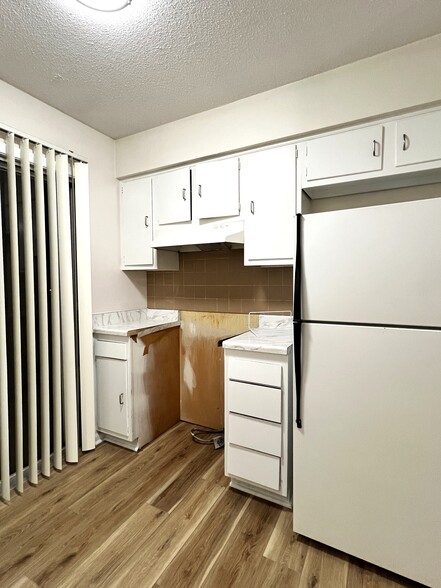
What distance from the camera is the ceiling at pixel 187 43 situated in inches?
55.9

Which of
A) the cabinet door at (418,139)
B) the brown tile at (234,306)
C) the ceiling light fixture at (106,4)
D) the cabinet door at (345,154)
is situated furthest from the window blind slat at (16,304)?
the cabinet door at (418,139)

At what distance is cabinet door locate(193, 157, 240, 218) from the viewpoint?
2.22m

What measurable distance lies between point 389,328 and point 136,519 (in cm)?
170

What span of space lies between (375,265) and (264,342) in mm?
798

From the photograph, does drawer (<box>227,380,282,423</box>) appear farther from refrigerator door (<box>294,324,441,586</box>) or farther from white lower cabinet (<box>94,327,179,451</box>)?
white lower cabinet (<box>94,327,179,451</box>)

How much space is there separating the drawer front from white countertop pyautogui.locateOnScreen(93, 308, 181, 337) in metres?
A: 0.90

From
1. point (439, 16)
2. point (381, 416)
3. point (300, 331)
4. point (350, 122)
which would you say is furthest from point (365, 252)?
point (439, 16)

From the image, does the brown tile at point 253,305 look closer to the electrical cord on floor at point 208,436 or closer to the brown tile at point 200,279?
the brown tile at point 200,279

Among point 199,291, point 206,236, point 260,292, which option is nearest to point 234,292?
point 260,292

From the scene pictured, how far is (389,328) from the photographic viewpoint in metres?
1.30

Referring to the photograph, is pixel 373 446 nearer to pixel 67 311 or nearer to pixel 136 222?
pixel 67 311

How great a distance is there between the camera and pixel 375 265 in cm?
132

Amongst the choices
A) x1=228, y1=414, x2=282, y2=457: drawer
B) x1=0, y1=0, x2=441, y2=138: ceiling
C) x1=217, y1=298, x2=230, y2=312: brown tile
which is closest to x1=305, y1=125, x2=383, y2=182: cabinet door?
x1=0, y1=0, x2=441, y2=138: ceiling

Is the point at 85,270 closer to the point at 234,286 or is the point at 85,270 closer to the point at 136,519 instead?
the point at 234,286
